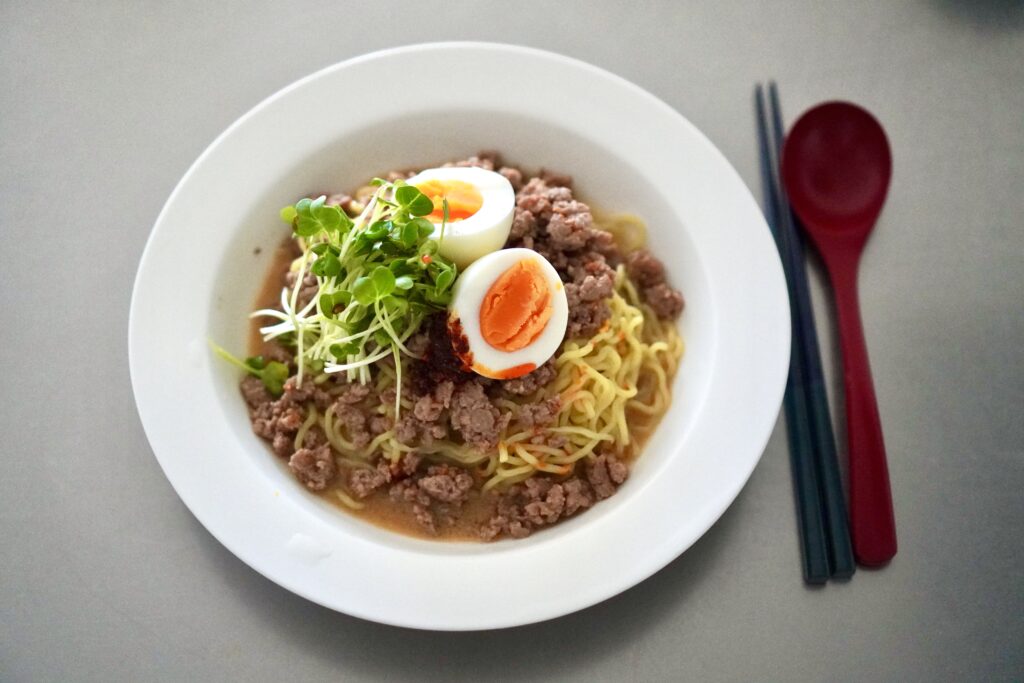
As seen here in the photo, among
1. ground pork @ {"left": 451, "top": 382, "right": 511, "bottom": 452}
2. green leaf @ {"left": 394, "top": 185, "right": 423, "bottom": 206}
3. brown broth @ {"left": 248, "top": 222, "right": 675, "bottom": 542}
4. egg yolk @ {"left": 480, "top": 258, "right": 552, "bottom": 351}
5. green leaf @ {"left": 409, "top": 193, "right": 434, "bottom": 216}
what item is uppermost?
green leaf @ {"left": 394, "top": 185, "right": 423, "bottom": 206}

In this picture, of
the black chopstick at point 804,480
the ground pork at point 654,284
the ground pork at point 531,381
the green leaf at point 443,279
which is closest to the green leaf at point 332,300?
the green leaf at point 443,279

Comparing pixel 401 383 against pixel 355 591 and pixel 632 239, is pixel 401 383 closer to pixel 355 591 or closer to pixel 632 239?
pixel 355 591

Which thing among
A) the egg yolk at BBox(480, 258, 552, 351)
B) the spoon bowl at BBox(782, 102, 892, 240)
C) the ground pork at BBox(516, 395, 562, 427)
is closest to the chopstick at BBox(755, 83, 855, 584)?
the spoon bowl at BBox(782, 102, 892, 240)

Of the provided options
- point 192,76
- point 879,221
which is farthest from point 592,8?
point 192,76

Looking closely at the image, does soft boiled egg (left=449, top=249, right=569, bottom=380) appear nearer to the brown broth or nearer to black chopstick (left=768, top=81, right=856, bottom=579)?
the brown broth

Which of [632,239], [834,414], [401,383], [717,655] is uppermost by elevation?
[632,239]
